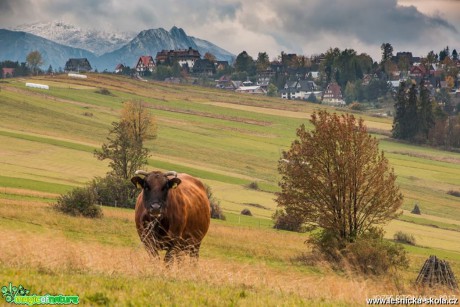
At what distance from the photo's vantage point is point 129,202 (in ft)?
179

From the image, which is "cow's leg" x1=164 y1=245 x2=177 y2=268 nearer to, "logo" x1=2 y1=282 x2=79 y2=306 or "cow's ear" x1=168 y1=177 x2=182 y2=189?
"cow's ear" x1=168 y1=177 x2=182 y2=189

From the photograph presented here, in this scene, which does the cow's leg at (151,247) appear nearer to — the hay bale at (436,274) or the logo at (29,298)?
the logo at (29,298)

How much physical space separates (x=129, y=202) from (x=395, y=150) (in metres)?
103

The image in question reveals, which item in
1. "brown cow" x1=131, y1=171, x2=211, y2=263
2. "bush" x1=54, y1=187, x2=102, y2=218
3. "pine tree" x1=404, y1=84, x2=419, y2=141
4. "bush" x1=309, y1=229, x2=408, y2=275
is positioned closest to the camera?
"brown cow" x1=131, y1=171, x2=211, y2=263

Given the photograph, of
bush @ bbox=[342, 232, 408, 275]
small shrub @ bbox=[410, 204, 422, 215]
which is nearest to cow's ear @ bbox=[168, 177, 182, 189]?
bush @ bbox=[342, 232, 408, 275]

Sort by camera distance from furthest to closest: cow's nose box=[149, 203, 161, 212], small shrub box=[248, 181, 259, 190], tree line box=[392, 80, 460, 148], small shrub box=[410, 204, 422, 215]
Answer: tree line box=[392, 80, 460, 148], small shrub box=[248, 181, 259, 190], small shrub box=[410, 204, 422, 215], cow's nose box=[149, 203, 161, 212]

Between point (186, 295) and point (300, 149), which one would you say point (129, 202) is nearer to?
point (300, 149)

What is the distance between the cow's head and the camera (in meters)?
18.0

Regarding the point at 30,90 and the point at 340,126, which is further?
the point at 30,90

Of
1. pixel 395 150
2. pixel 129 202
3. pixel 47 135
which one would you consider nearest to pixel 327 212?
pixel 129 202

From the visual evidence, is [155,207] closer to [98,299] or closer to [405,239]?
[98,299]

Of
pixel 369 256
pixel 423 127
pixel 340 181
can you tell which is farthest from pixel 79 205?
pixel 423 127

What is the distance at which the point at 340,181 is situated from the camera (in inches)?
1275

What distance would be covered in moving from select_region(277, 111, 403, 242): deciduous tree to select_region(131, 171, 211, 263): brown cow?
13351mm
